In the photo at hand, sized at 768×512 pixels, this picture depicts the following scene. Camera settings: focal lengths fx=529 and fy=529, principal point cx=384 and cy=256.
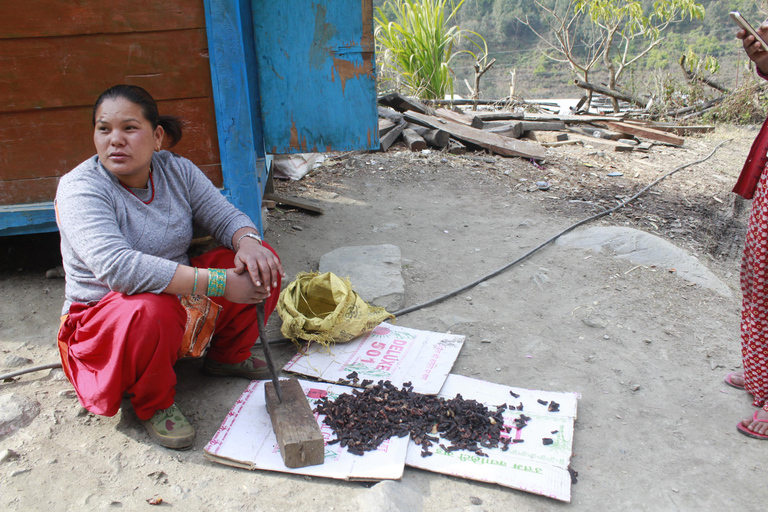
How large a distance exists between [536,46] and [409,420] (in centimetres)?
3070

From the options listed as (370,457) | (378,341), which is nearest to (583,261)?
(378,341)

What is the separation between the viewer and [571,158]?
657cm

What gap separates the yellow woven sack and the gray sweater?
1.84 ft

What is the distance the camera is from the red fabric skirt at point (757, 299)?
201 centimetres

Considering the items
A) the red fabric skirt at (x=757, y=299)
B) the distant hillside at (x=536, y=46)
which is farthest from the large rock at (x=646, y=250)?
the distant hillside at (x=536, y=46)

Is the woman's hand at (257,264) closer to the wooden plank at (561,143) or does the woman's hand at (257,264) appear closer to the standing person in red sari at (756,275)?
the standing person in red sari at (756,275)

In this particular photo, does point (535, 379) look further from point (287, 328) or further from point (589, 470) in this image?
point (287, 328)

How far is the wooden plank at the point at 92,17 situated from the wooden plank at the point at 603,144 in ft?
19.7

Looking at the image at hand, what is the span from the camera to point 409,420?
6.81 ft

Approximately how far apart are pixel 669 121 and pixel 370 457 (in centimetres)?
936

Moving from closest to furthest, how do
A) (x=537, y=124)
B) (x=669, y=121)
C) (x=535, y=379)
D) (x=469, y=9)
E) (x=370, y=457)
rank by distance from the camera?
(x=370, y=457)
(x=535, y=379)
(x=537, y=124)
(x=669, y=121)
(x=469, y=9)

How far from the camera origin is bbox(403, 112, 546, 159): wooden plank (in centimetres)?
636

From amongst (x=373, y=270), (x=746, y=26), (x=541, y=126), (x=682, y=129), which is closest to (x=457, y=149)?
(x=541, y=126)

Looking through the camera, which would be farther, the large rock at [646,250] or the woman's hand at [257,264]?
the large rock at [646,250]
